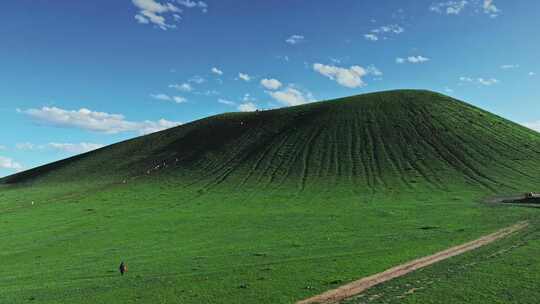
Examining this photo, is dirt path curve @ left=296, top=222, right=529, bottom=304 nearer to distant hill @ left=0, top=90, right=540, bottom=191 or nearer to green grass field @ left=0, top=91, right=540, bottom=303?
green grass field @ left=0, top=91, right=540, bottom=303

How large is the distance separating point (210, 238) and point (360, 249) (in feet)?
59.0

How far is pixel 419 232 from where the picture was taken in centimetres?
A: 4384

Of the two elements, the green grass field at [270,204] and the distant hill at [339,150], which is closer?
the green grass field at [270,204]

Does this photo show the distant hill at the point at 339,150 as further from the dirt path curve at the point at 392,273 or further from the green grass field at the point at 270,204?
the dirt path curve at the point at 392,273

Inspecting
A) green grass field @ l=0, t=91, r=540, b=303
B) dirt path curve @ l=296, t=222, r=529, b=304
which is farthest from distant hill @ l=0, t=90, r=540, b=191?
dirt path curve @ l=296, t=222, r=529, b=304

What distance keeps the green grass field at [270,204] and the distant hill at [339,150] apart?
61 centimetres

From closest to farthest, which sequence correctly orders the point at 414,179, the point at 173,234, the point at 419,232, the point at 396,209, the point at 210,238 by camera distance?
the point at 419,232 → the point at 210,238 → the point at 173,234 → the point at 396,209 → the point at 414,179

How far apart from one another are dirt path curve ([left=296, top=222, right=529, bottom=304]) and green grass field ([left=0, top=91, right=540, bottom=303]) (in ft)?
3.28

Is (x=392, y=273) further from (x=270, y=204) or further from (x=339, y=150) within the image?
(x=339, y=150)

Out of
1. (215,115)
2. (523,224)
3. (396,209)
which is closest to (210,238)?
(396,209)

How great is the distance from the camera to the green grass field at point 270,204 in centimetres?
2959

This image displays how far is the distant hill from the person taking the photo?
320ft

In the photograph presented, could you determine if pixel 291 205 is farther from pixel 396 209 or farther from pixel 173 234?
pixel 173 234

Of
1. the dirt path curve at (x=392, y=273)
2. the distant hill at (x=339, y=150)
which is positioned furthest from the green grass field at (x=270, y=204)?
Answer: the dirt path curve at (x=392, y=273)
